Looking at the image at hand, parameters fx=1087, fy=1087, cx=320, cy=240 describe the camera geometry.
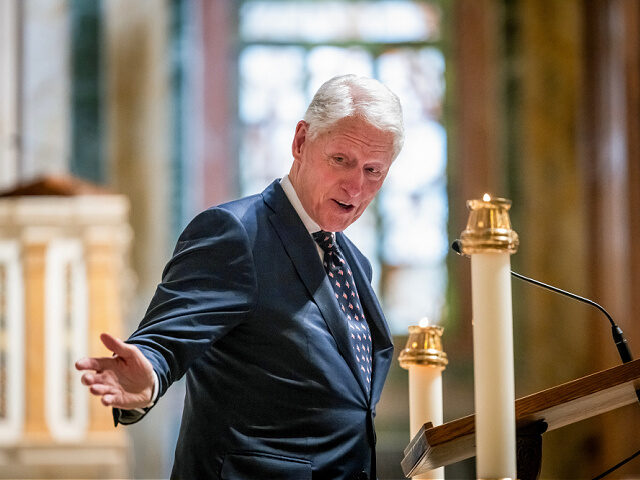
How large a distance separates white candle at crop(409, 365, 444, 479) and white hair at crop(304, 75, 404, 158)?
1.99 feet

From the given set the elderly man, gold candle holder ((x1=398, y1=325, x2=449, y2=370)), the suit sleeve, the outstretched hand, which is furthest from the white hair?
the outstretched hand

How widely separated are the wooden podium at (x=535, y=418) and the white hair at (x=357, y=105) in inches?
26.1

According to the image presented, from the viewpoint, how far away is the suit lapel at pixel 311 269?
2289 millimetres

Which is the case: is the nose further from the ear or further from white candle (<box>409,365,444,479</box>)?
white candle (<box>409,365,444,479</box>)

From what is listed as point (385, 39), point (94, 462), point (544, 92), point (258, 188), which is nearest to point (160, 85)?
point (258, 188)

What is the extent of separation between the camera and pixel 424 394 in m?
2.69

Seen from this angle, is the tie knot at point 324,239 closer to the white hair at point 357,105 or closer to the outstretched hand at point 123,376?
the white hair at point 357,105

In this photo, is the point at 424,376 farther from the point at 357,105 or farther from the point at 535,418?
the point at 357,105

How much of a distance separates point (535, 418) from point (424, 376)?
1.93 feet

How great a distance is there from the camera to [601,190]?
337 inches

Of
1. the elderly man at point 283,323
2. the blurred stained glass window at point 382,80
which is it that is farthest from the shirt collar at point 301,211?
the blurred stained glass window at point 382,80

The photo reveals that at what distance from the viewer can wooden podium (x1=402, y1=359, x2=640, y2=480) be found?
1.97 metres

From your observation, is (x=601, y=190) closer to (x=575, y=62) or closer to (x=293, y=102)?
(x=575, y=62)

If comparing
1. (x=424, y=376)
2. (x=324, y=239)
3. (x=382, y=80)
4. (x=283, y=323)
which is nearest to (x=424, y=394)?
(x=424, y=376)
